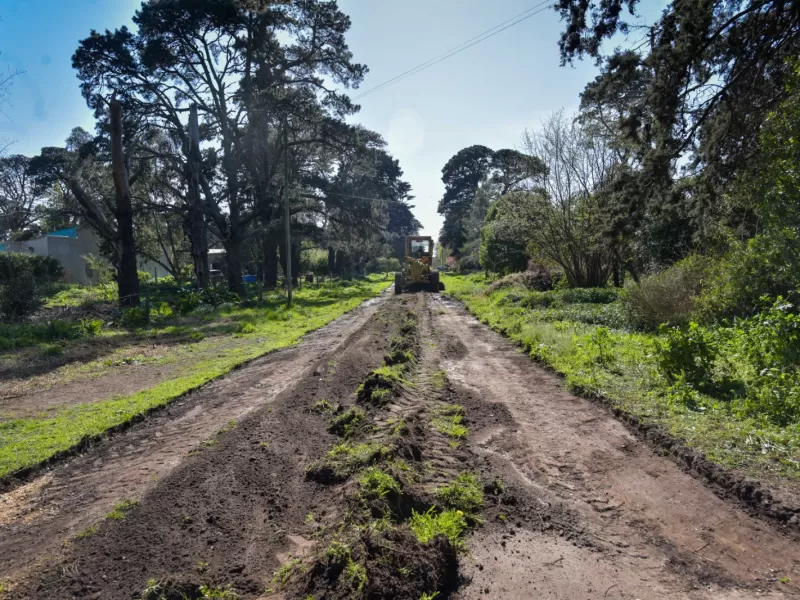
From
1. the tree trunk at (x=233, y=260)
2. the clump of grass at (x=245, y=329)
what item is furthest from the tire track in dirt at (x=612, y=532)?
the tree trunk at (x=233, y=260)

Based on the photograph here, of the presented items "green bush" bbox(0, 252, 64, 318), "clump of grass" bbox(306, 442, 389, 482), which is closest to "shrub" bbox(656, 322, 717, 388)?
"clump of grass" bbox(306, 442, 389, 482)

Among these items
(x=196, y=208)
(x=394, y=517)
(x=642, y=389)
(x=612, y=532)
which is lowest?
(x=612, y=532)

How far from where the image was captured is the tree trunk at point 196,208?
2535 centimetres

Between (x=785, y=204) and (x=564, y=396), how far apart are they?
15.7ft

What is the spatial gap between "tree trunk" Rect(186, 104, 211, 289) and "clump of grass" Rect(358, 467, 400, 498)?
24.1 meters

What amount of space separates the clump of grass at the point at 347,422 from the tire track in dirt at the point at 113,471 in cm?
142

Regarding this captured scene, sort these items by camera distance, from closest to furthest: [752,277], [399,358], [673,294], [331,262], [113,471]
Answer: [113,471], [752,277], [399,358], [673,294], [331,262]

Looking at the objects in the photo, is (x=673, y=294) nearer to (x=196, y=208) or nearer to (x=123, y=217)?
(x=123, y=217)

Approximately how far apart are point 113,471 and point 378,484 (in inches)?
119

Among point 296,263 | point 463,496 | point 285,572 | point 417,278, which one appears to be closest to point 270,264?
point 296,263

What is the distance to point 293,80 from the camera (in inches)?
1142

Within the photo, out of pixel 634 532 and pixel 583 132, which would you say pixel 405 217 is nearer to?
pixel 583 132

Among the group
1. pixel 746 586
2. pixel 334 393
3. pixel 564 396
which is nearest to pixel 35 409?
pixel 334 393

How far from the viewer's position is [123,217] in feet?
65.9
